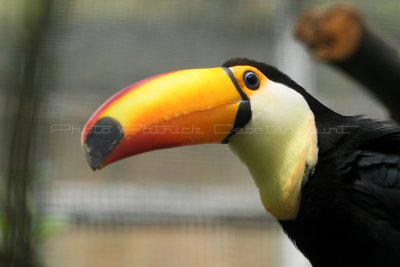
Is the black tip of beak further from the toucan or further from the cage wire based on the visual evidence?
the cage wire

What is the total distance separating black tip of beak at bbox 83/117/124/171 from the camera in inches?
41.2

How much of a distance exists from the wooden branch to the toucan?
11cm

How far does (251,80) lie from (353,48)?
0.23 m

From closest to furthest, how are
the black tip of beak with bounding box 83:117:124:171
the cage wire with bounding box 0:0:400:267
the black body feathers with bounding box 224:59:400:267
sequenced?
the black tip of beak with bounding box 83:117:124:171 < the black body feathers with bounding box 224:59:400:267 < the cage wire with bounding box 0:0:400:267

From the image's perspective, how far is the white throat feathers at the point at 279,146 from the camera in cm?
122

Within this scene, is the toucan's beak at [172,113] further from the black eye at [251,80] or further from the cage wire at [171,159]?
the cage wire at [171,159]

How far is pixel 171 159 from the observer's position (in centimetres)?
206

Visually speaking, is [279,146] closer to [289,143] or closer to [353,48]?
[289,143]

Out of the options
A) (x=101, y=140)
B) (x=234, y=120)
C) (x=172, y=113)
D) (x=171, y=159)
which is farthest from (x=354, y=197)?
(x=171, y=159)

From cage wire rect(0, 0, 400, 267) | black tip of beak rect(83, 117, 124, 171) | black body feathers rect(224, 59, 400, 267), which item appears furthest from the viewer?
cage wire rect(0, 0, 400, 267)

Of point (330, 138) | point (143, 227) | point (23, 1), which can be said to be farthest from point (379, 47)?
point (143, 227)

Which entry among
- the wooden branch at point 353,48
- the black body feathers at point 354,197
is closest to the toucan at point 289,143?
the black body feathers at point 354,197

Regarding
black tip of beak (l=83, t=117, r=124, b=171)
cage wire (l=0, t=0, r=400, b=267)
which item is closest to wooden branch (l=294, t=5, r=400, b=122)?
black tip of beak (l=83, t=117, r=124, b=171)

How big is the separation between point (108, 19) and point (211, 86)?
769 mm
